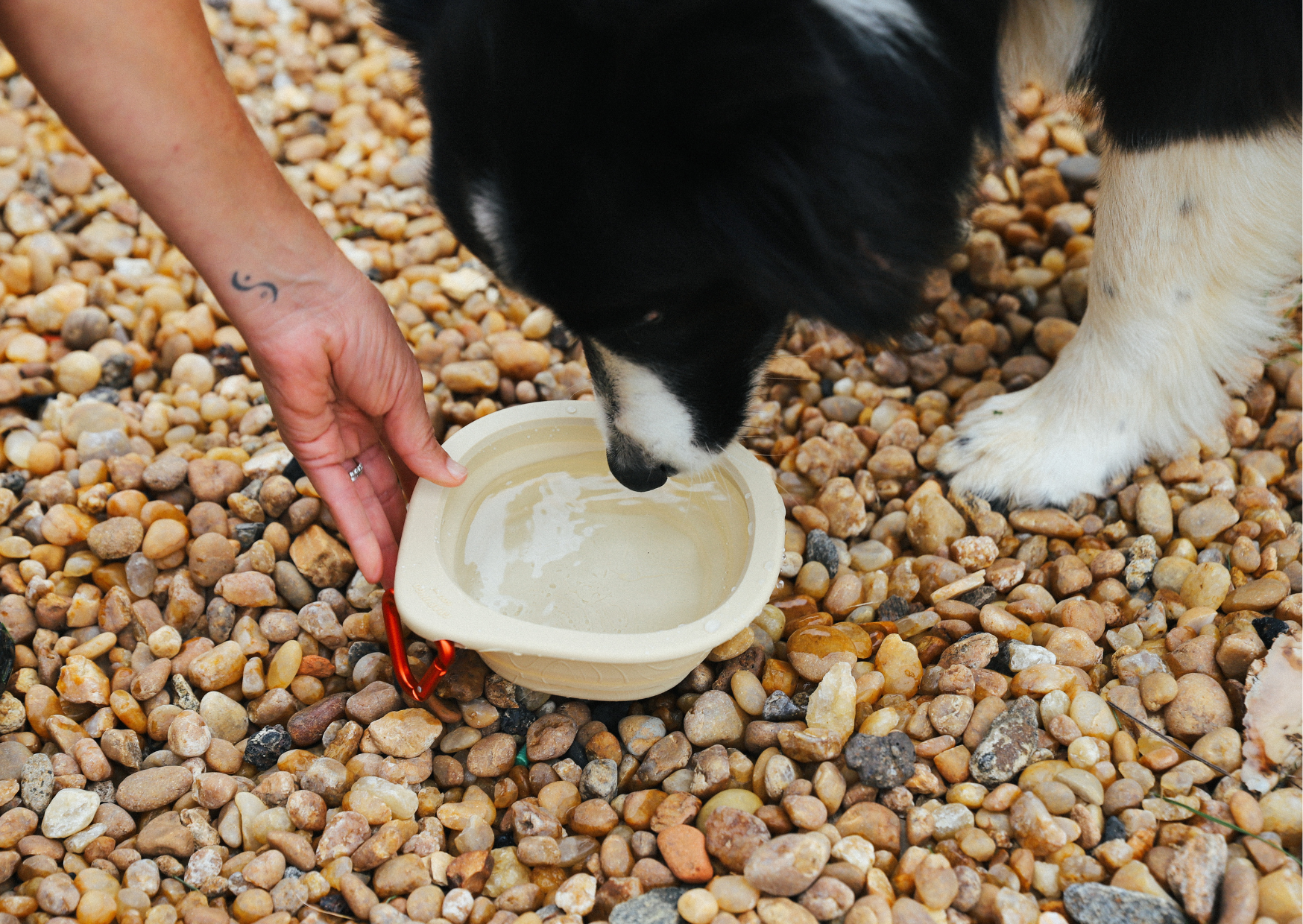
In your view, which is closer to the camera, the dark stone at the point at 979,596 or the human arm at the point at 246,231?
the human arm at the point at 246,231

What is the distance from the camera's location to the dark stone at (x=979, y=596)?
5.01 feet

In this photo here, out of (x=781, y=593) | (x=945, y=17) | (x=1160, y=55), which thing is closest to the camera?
(x=945, y=17)

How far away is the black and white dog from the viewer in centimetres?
105

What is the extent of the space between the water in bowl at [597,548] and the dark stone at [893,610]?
0.27 m

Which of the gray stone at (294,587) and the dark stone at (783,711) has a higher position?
the dark stone at (783,711)

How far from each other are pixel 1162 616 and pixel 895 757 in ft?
1.69

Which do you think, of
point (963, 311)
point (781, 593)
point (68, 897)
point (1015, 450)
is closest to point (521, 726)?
point (781, 593)

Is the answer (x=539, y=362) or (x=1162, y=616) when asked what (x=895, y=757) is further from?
(x=539, y=362)

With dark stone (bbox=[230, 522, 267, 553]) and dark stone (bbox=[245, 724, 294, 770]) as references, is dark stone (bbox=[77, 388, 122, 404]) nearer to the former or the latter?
dark stone (bbox=[230, 522, 267, 553])

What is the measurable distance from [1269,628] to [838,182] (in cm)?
92

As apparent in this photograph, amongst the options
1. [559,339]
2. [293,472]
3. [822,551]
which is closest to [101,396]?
[293,472]

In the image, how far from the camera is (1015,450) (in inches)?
66.7

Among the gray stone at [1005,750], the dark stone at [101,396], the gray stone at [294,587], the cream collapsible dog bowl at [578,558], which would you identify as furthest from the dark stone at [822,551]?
the dark stone at [101,396]

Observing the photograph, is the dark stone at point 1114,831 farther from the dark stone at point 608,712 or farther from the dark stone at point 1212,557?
the dark stone at point 608,712
